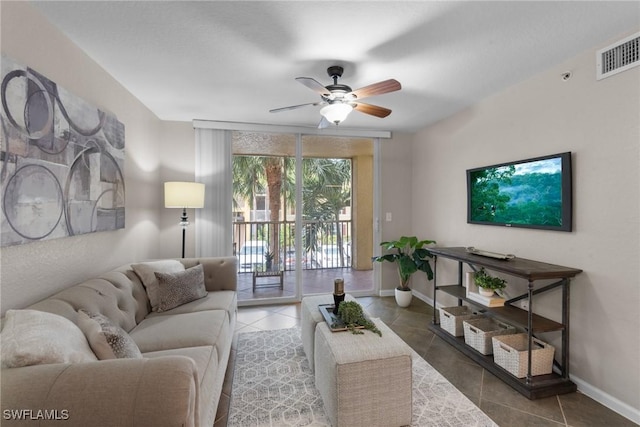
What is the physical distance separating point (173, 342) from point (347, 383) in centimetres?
110

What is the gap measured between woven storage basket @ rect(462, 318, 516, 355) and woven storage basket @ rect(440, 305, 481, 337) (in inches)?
3.4

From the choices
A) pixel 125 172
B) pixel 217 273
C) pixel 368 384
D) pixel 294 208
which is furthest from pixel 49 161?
pixel 294 208

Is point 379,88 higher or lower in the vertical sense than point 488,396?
higher

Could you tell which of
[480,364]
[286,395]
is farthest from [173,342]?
[480,364]

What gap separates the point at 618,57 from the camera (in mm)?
1887

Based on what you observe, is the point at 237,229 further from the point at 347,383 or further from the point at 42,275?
the point at 347,383

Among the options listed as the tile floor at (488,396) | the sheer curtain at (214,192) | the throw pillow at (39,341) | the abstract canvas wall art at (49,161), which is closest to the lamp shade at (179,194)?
the sheer curtain at (214,192)

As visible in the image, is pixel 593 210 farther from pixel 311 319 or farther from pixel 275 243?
pixel 275 243

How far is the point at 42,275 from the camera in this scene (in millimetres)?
1721

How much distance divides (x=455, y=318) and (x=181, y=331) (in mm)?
2446

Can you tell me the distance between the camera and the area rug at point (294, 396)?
1.79 metres

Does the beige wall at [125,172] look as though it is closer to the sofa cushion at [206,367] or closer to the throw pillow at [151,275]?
the throw pillow at [151,275]

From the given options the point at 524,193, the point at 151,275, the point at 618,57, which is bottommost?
the point at 151,275

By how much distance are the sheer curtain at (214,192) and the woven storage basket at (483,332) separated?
2924 millimetres
